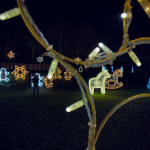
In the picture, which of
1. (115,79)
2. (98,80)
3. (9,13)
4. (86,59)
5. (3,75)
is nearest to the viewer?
(9,13)

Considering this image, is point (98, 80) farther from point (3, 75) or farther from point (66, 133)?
point (3, 75)

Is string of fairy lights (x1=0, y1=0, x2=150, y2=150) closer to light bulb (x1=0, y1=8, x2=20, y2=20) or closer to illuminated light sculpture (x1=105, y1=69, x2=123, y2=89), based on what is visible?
light bulb (x1=0, y1=8, x2=20, y2=20)

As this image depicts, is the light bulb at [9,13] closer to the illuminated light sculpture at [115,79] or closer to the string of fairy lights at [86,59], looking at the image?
the string of fairy lights at [86,59]

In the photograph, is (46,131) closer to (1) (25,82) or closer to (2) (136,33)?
(1) (25,82)

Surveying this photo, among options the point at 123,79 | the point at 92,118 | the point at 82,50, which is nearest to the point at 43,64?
the point at 82,50

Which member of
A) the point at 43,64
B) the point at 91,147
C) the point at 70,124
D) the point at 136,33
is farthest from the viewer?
the point at 43,64

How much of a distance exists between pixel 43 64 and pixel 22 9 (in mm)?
23184

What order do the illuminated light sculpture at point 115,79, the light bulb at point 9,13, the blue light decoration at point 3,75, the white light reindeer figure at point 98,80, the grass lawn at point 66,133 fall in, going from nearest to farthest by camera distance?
the light bulb at point 9,13, the grass lawn at point 66,133, the white light reindeer figure at point 98,80, the illuminated light sculpture at point 115,79, the blue light decoration at point 3,75

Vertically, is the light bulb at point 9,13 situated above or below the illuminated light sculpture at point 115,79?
above

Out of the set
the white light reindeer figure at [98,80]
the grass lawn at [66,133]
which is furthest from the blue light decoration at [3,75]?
the grass lawn at [66,133]

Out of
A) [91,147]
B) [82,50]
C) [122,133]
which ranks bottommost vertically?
[122,133]

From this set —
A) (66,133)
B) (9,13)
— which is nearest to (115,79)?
(66,133)

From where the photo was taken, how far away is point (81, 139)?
3740mm

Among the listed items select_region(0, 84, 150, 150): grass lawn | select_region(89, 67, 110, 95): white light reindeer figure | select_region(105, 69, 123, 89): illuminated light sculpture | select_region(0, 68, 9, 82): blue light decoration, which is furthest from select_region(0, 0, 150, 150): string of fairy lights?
select_region(0, 68, 9, 82): blue light decoration
